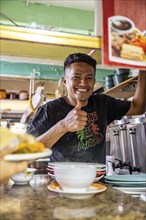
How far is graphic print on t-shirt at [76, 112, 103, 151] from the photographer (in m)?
1.74

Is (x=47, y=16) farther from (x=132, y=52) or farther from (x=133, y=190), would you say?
(x=133, y=190)

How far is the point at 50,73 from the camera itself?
475 centimetres

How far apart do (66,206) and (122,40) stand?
0.67m

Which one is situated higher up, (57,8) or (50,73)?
(57,8)

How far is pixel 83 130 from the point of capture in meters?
1.77

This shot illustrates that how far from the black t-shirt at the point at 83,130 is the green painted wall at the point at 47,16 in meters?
2.30

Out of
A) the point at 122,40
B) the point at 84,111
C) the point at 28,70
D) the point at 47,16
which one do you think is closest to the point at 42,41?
the point at 122,40

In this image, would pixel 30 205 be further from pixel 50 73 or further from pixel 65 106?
pixel 50 73

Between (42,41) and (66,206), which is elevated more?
(42,41)

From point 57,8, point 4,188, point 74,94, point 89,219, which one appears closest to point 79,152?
point 74,94

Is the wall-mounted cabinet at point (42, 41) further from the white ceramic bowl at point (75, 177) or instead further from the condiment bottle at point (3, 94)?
the condiment bottle at point (3, 94)

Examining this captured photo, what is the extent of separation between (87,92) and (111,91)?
2.09 feet

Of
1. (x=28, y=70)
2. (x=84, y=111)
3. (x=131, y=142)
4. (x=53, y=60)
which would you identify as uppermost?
(x=28, y=70)

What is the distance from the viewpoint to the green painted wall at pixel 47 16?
13.4 ft
